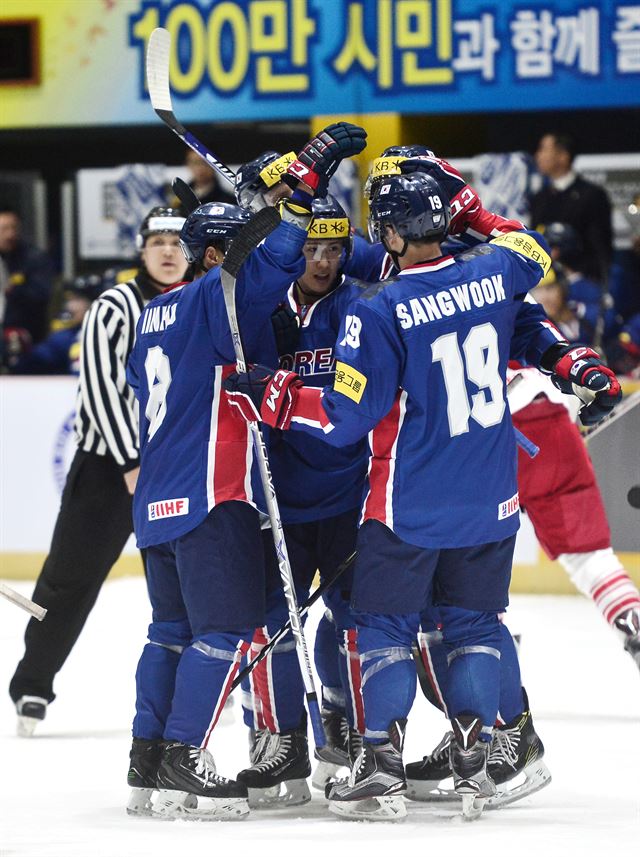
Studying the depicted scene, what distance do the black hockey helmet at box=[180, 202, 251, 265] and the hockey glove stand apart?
2.48ft

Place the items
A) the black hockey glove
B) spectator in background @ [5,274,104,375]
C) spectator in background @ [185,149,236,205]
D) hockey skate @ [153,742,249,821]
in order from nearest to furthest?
hockey skate @ [153,742,249,821], the black hockey glove, spectator in background @ [5,274,104,375], spectator in background @ [185,149,236,205]

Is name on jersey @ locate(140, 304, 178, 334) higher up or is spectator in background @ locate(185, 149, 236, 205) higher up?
spectator in background @ locate(185, 149, 236, 205)

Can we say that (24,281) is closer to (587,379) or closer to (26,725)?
(26,725)

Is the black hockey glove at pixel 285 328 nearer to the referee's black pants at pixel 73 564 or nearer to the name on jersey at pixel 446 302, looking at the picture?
the name on jersey at pixel 446 302

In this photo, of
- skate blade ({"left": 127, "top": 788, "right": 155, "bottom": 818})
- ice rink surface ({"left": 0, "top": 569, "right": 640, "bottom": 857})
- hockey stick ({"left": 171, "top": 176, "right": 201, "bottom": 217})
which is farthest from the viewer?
hockey stick ({"left": 171, "top": 176, "right": 201, "bottom": 217})

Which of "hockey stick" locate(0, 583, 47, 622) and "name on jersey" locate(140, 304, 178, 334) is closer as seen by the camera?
"hockey stick" locate(0, 583, 47, 622)

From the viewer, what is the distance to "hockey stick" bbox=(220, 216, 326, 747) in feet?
11.9

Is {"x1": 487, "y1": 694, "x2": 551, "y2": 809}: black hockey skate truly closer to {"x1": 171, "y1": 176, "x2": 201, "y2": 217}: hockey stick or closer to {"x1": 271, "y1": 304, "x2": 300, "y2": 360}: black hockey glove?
{"x1": 271, "y1": 304, "x2": 300, "y2": 360}: black hockey glove

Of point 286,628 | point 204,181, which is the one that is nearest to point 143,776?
point 286,628

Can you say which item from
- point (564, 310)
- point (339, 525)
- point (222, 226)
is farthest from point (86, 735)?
point (564, 310)

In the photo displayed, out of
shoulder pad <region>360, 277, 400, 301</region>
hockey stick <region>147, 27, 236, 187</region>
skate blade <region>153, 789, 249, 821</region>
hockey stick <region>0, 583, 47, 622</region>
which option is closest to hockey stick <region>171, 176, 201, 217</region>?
hockey stick <region>147, 27, 236, 187</region>

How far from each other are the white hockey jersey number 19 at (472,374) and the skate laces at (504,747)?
746 millimetres

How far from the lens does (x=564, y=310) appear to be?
6570mm

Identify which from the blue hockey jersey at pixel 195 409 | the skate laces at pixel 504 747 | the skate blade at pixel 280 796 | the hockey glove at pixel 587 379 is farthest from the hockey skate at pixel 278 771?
the hockey glove at pixel 587 379
